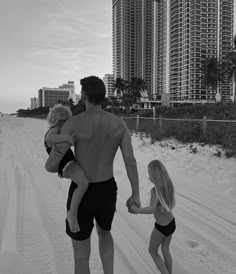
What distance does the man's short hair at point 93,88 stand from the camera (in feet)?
6.45

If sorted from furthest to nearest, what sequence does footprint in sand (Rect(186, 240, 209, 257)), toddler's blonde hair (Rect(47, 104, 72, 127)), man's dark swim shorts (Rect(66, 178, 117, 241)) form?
footprint in sand (Rect(186, 240, 209, 257))
toddler's blonde hair (Rect(47, 104, 72, 127))
man's dark swim shorts (Rect(66, 178, 117, 241))

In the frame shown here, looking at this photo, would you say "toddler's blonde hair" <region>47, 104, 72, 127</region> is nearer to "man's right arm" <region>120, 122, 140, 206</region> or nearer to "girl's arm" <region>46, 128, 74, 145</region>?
"girl's arm" <region>46, 128, 74, 145</region>

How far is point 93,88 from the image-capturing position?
1.96 metres

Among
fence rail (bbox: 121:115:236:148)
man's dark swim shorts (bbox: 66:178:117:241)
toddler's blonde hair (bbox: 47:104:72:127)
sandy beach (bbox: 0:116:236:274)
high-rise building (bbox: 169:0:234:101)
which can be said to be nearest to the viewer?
Result: man's dark swim shorts (bbox: 66:178:117:241)

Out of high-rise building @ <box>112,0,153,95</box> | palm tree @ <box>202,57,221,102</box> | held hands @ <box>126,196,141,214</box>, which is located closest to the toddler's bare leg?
held hands @ <box>126,196,141,214</box>

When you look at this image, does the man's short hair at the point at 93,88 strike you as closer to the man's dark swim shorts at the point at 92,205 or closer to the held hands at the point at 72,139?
the held hands at the point at 72,139

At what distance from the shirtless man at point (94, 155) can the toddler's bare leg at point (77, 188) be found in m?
0.06

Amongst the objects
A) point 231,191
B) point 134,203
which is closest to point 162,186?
point 134,203

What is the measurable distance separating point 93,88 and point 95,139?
0.37 meters

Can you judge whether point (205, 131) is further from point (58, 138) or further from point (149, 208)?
point (58, 138)

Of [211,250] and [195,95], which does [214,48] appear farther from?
[211,250]

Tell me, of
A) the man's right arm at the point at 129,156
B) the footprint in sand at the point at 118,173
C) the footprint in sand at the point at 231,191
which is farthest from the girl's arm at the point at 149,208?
the footprint in sand at the point at 118,173

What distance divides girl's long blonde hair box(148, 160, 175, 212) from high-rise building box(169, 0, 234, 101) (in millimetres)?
121855

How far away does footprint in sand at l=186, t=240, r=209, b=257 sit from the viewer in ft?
10.1
